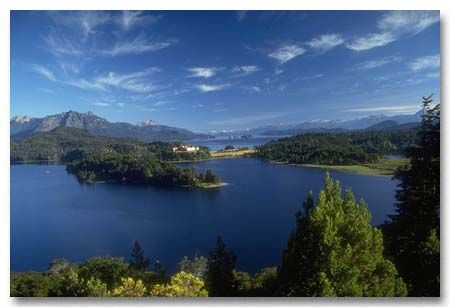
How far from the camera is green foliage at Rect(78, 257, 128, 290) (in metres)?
4.34

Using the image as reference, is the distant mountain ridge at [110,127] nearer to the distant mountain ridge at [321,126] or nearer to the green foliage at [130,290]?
the distant mountain ridge at [321,126]

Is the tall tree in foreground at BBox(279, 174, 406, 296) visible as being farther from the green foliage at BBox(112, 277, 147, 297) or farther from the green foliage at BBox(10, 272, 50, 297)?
the green foliage at BBox(10, 272, 50, 297)

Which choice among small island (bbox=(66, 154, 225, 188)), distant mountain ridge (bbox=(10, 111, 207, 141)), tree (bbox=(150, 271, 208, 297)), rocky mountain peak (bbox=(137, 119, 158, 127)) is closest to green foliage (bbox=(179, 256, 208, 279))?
tree (bbox=(150, 271, 208, 297))

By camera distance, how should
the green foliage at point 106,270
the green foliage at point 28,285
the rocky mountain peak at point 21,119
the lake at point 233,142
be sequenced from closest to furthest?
the green foliage at point 28,285 < the rocky mountain peak at point 21,119 < the green foliage at point 106,270 < the lake at point 233,142

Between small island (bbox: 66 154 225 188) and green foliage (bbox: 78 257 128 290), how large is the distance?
975mm

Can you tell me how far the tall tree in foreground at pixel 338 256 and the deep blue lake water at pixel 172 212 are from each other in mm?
935

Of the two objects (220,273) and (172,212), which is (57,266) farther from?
(220,273)

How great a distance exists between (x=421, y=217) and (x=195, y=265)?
8.07 ft

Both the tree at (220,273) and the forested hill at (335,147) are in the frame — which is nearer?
the tree at (220,273)

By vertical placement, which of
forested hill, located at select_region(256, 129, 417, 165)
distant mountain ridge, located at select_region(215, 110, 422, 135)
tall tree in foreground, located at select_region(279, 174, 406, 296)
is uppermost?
distant mountain ridge, located at select_region(215, 110, 422, 135)

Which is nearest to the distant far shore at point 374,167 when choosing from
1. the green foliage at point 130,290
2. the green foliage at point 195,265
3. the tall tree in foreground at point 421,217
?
the tall tree in foreground at point 421,217

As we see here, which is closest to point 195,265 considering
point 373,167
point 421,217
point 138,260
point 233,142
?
point 138,260

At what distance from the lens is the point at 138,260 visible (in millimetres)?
4848

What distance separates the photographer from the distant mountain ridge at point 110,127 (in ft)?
15.0
